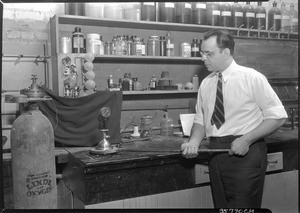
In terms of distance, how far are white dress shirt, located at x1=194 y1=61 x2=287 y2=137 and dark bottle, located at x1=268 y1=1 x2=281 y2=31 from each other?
4.08 feet

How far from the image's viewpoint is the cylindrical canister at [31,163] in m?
1.67

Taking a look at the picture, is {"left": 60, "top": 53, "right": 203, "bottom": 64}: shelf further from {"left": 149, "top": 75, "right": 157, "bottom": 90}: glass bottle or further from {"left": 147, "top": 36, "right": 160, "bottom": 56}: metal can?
{"left": 149, "top": 75, "right": 157, "bottom": 90}: glass bottle

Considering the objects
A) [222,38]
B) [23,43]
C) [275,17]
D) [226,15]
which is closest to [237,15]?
[226,15]

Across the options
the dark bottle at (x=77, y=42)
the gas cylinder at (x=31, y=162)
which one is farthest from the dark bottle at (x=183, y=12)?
the gas cylinder at (x=31, y=162)

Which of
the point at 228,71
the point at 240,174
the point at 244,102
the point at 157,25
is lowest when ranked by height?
the point at 240,174

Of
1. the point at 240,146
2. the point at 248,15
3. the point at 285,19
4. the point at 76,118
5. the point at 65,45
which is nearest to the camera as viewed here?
the point at 240,146

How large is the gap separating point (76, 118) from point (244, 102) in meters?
1.08

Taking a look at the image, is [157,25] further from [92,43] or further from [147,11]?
[92,43]

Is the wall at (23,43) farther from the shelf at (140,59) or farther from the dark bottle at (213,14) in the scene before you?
the dark bottle at (213,14)

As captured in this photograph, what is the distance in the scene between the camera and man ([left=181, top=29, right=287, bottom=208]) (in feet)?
5.24

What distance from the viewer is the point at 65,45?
Result: 2305 millimetres

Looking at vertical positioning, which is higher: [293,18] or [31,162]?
[293,18]

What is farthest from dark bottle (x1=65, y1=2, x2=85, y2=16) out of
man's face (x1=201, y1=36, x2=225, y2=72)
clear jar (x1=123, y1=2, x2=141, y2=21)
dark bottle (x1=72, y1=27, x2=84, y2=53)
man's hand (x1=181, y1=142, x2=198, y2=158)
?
man's hand (x1=181, y1=142, x2=198, y2=158)

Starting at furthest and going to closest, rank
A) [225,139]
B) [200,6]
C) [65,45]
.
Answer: [200,6] → [65,45] → [225,139]
